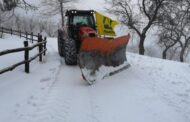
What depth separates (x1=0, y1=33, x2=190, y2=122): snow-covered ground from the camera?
20.4 feet

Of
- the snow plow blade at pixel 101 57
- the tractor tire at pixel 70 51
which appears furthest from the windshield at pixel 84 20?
the snow plow blade at pixel 101 57

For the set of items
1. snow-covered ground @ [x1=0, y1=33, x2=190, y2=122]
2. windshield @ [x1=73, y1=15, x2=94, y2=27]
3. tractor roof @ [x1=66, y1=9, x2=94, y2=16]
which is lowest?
snow-covered ground @ [x1=0, y1=33, x2=190, y2=122]

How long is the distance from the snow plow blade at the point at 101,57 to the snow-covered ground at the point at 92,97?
0.28 m

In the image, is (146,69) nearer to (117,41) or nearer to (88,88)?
(117,41)

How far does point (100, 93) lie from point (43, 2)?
39220 mm

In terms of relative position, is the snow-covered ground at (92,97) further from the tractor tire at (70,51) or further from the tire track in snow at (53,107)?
the tractor tire at (70,51)

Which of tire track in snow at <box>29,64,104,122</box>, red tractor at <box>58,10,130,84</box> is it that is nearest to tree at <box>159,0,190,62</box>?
red tractor at <box>58,10,130,84</box>

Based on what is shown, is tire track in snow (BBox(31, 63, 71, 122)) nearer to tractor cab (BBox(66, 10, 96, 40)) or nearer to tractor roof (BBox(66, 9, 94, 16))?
tractor cab (BBox(66, 10, 96, 40))

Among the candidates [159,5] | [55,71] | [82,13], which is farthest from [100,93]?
[159,5]

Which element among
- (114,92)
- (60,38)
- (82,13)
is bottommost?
(114,92)

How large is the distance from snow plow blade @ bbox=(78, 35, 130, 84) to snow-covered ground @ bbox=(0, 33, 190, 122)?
280 millimetres

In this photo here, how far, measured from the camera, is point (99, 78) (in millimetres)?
9547

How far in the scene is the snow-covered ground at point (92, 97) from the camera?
245 inches

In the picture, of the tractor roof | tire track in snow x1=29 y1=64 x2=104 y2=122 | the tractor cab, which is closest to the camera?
tire track in snow x1=29 y1=64 x2=104 y2=122
